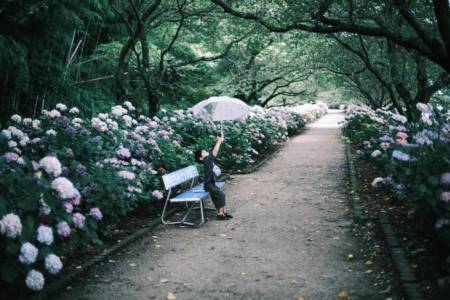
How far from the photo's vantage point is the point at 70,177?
213 inches

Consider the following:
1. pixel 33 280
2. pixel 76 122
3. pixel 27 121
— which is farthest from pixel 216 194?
pixel 33 280

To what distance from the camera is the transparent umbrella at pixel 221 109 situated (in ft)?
30.9

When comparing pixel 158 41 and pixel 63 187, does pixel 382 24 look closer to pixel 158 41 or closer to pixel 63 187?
pixel 63 187

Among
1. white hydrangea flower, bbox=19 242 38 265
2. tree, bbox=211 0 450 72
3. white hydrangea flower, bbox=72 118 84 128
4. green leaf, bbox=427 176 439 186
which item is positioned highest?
tree, bbox=211 0 450 72

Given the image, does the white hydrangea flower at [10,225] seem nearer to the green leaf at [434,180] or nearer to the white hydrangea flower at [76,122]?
the white hydrangea flower at [76,122]

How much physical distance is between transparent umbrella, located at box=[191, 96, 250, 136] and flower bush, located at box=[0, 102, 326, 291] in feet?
2.76

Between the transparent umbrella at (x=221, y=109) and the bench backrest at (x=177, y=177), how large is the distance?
5.49 feet

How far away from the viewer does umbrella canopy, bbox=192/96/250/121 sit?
943cm

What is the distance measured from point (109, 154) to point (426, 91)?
7824 mm

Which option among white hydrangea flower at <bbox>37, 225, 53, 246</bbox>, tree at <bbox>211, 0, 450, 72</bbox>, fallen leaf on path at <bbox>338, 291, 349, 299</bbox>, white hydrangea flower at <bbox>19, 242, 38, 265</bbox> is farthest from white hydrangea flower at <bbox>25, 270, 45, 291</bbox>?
tree at <bbox>211, 0, 450, 72</bbox>

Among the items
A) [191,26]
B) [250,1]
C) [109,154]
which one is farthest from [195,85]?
[109,154]

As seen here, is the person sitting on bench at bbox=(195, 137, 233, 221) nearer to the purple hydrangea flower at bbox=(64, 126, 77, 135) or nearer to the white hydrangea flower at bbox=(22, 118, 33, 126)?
the purple hydrangea flower at bbox=(64, 126, 77, 135)

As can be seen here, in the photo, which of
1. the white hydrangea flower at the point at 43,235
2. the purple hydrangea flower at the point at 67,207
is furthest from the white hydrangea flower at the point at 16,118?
the white hydrangea flower at the point at 43,235

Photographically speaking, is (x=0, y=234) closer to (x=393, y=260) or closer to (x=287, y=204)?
(x=393, y=260)
